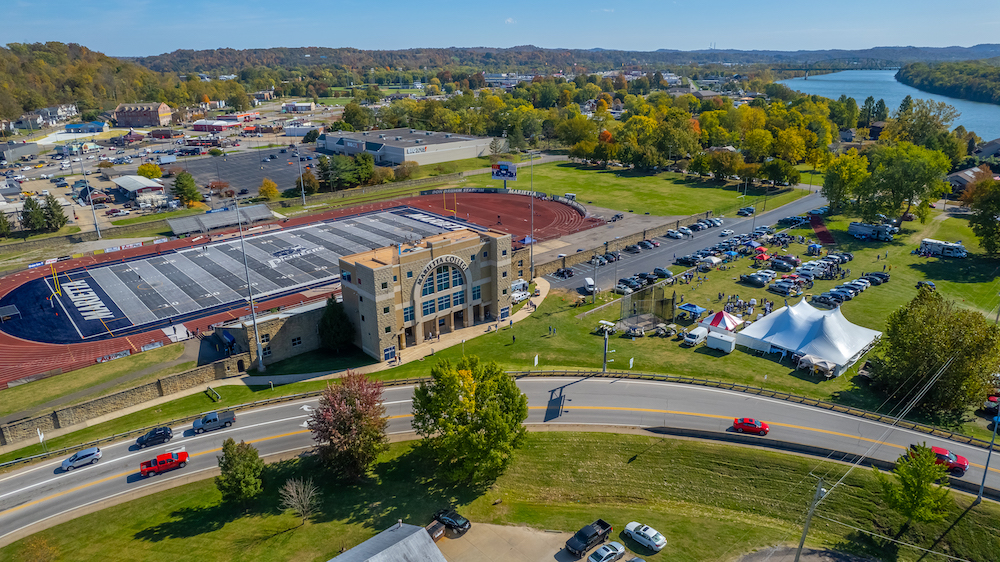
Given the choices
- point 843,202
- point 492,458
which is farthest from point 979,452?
point 843,202

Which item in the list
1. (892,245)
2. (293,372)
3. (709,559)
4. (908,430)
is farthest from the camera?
(892,245)

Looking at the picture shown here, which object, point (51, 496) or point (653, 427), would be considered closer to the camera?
point (51, 496)

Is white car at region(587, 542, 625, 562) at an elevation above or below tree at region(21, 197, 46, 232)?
below

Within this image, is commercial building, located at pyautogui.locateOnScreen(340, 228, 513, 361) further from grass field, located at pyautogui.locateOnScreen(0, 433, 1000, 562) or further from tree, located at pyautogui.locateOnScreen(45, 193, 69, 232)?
tree, located at pyautogui.locateOnScreen(45, 193, 69, 232)

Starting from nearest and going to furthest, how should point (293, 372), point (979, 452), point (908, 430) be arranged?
point (979, 452)
point (908, 430)
point (293, 372)

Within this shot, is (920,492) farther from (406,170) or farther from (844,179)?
(406,170)

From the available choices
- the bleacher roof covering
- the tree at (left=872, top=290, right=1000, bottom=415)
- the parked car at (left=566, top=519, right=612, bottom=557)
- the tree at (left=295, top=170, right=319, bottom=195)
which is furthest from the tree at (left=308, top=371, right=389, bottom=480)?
the tree at (left=295, top=170, right=319, bottom=195)

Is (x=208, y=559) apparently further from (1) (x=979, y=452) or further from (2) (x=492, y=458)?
(1) (x=979, y=452)
